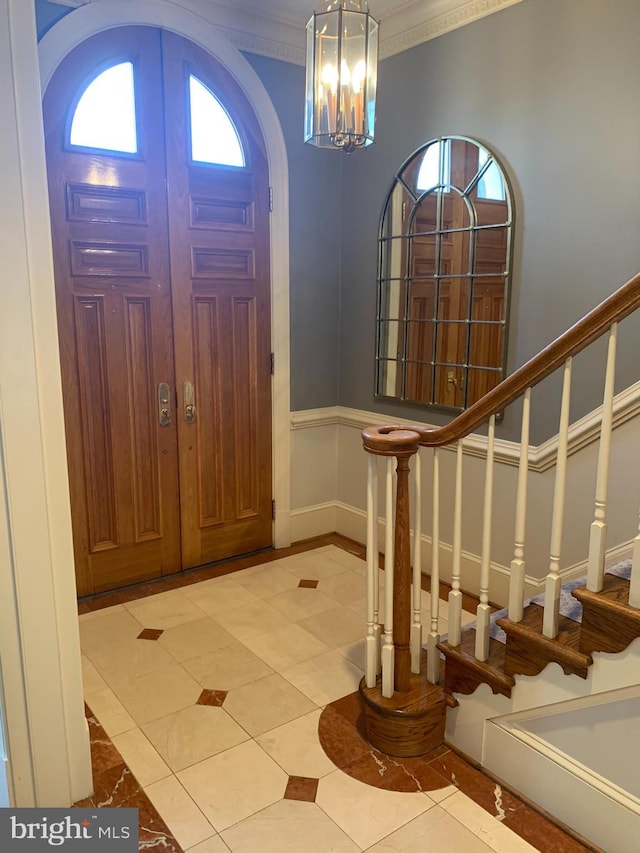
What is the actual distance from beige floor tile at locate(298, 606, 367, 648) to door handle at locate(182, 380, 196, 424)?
1.23 meters

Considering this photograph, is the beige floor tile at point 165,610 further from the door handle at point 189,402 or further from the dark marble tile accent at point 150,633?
the door handle at point 189,402

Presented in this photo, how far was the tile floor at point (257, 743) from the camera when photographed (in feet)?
6.21

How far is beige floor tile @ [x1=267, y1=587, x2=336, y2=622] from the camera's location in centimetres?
320

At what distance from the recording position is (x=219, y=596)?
3.38m

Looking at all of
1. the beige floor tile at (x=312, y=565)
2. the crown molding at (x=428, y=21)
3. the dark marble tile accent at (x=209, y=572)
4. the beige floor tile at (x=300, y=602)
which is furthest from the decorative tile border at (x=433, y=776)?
the crown molding at (x=428, y=21)

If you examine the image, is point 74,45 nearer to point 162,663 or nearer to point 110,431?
point 110,431

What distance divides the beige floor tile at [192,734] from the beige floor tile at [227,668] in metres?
0.17

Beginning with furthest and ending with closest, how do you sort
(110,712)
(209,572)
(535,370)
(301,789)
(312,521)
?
(312,521), (209,572), (110,712), (301,789), (535,370)

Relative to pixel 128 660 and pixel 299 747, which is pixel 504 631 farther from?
pixel 128 660

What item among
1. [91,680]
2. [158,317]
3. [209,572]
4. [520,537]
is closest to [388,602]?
[520,537]

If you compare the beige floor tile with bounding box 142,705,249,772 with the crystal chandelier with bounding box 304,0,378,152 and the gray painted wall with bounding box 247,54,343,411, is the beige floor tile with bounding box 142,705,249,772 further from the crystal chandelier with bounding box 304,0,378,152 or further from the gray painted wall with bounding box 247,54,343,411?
the crystal chandelier with bounding box 304,0,378,152

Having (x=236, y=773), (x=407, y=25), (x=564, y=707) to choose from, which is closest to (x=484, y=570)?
(x=564, y=707)

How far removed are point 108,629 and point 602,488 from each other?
92.7 inches

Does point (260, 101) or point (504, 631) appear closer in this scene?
point (504, 631)
